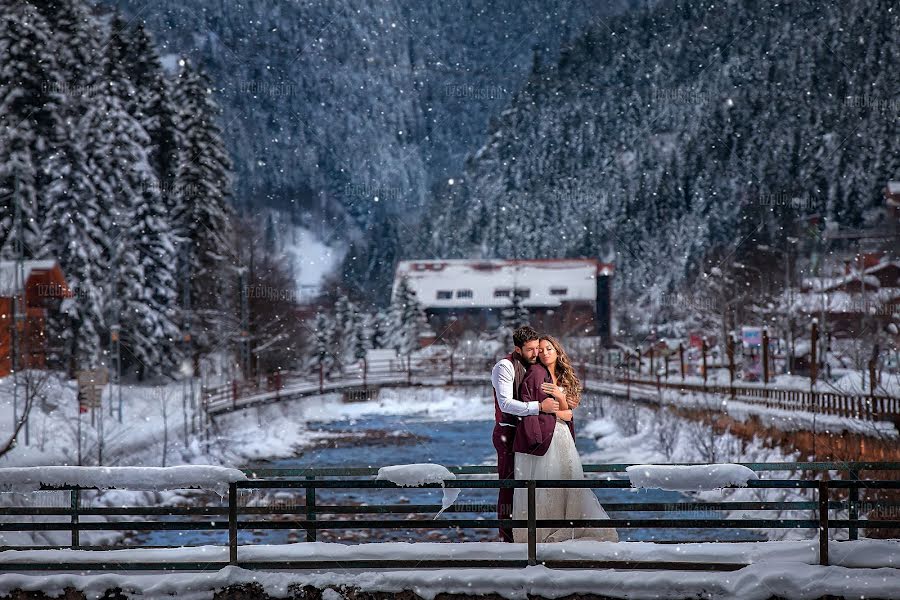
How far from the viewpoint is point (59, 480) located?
8117mm

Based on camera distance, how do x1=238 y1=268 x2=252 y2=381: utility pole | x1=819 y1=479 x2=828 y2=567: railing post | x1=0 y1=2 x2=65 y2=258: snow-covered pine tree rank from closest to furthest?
x1=819 y1=479 x2=828 y2=567: railing post < x1=0 y1=2 x2=65 y2=258: snow-covered pine tree < x1=238 y1=268 x2=252 y2=381: utility pole

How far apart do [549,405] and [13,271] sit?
3368 centimetres

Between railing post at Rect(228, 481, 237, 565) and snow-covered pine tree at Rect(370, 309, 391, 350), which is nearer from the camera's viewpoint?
railing post at Rect(228, 481, 237, 565)

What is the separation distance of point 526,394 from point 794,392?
92.7 ft

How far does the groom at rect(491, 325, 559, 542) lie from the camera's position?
856 centimetres

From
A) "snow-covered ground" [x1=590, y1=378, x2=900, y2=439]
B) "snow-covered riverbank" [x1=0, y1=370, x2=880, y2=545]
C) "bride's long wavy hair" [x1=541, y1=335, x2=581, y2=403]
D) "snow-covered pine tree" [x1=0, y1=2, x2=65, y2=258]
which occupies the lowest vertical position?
"snow-covered riverbank" [x1=0, y1=370, x2=880, y2=545]

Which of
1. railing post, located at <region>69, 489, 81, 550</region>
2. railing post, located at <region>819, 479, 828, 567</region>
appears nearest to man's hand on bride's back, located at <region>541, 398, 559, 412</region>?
railing post, located at <region>819, 479, 828, 567</region>

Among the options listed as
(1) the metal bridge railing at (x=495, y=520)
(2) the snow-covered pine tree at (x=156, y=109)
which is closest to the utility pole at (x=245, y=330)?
(2) the snow-covered pine tree at (x=156, y=109)

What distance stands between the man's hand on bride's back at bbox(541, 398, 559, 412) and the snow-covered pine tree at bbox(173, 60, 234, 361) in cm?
4196

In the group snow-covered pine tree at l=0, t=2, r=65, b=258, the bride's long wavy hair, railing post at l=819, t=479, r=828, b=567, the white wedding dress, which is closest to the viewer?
railing post at l=819, t=479, r=828, b=567

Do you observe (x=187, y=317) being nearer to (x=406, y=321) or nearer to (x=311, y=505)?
(x=406, y=321)

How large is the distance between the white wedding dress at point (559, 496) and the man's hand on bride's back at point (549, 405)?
254 millimetres

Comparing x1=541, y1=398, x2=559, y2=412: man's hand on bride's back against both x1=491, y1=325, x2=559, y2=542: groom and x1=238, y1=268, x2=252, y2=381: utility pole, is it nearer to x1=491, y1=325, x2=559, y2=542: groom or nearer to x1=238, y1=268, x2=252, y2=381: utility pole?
x1=491, y1=325, x2=559, y2=542: groom

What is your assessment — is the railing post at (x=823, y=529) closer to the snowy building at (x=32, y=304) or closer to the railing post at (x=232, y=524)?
the railing post at (x=232, y=524)
